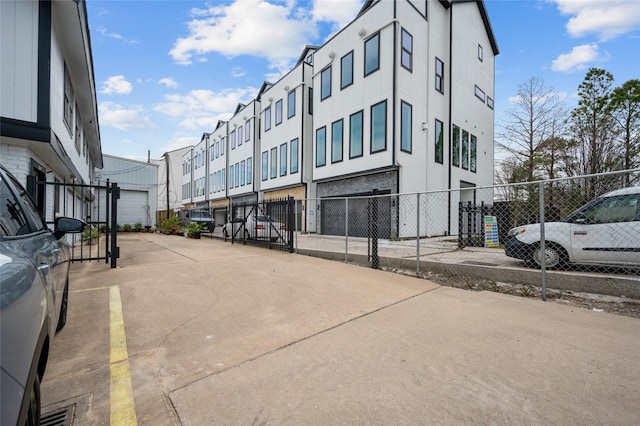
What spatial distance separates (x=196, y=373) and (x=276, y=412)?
2.84 ft

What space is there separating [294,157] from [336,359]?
1681 centimetres

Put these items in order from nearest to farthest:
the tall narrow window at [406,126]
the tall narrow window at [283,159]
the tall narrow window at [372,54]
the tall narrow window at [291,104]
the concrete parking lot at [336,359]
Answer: the concrete parking lot at [336,359] < the tall narrow window at [406,126] < the tall narrow window at [372,54] < the tall narrow window at [291,104] < the tall narrow window at [283,159]

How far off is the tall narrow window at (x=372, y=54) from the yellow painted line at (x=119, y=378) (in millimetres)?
13054

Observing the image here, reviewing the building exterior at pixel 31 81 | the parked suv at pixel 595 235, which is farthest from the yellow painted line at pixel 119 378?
the parked suv at pixel 595 235

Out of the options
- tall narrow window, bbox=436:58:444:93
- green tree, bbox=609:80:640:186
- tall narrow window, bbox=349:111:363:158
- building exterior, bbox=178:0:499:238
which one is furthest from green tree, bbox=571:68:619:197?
tall narrow window, bbox=349:111:363:158

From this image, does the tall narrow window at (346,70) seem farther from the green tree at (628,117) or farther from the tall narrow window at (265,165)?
the green tree at (628,117)

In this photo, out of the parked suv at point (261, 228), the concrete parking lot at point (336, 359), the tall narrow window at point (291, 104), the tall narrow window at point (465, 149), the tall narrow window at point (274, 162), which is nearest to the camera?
the concrete parking lot at point (336, 359)

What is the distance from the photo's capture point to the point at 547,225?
5695mm

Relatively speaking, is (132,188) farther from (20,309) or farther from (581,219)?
(581,219)

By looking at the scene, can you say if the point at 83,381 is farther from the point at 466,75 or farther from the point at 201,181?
the point at 201,181

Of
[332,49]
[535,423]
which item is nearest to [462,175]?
[332,49]

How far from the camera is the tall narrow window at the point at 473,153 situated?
673 inches

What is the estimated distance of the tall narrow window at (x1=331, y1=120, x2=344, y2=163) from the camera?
589 inches

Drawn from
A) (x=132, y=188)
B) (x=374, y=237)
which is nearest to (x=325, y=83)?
(x=374, y=237)
